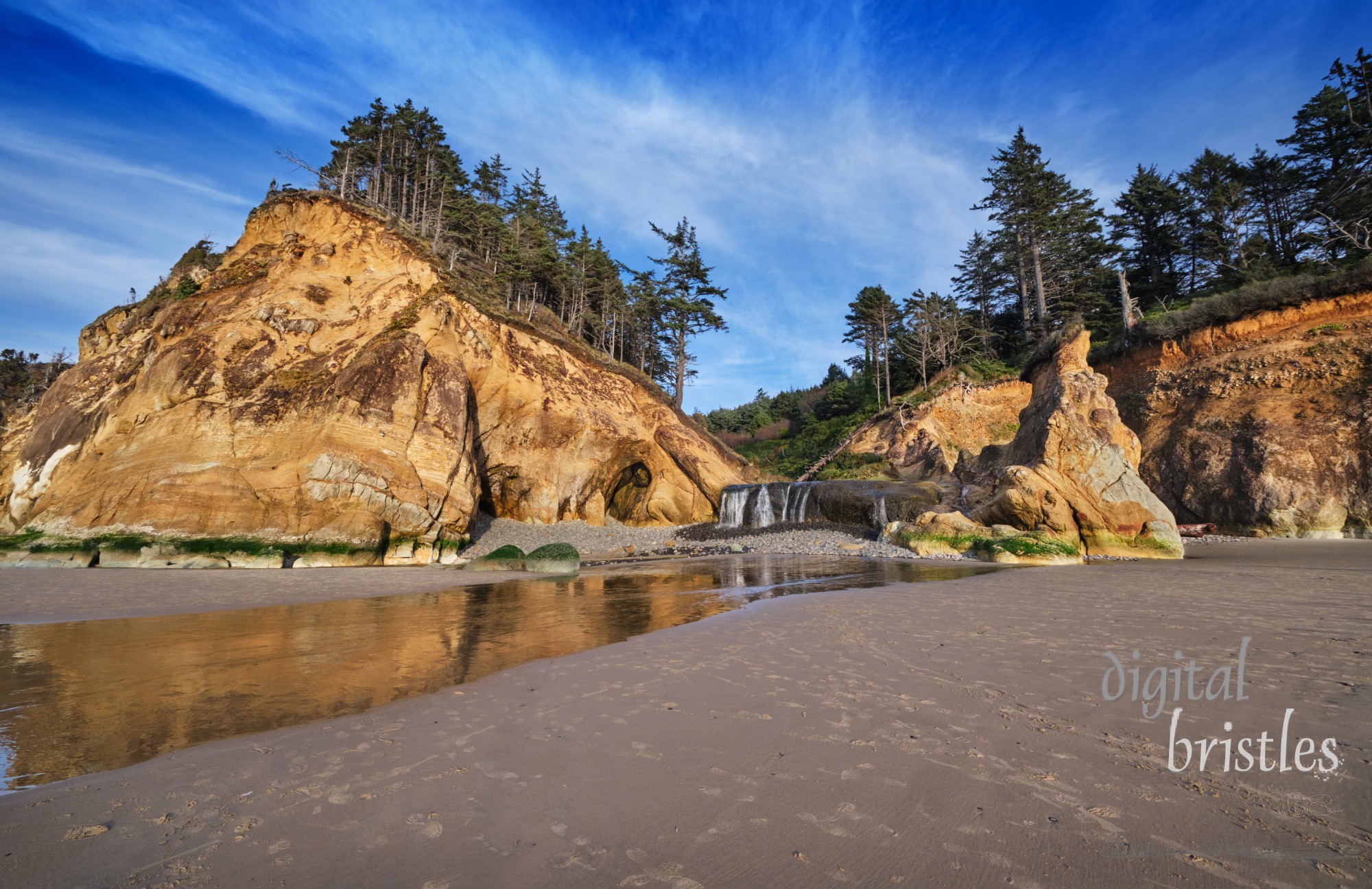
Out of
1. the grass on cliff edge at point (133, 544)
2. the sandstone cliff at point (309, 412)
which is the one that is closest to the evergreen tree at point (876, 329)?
the sandstone cliff at point (309, 412)

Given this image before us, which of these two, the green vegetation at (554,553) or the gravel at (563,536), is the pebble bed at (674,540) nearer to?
the gravel at (563,536)

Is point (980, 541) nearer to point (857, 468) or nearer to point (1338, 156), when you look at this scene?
point (857, 468)

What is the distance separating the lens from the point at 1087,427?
1641cm

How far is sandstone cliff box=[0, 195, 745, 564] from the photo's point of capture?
15.2m

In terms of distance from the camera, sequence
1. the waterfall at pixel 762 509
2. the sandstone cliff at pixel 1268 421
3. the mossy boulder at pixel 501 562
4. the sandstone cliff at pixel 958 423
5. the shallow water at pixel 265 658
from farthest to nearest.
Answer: the sandstone cliff at pixel 958 423 < the waterfall at pixel 762 509 < the sandstone cliff at pixel 1268 421 < the mossy boulder at pixel 501 562 < the shallow water at pixel 265 658

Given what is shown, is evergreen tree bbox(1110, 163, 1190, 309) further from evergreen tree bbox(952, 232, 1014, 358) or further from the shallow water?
the shallow water

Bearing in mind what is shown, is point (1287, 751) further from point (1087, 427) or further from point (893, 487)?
point (893, 487)

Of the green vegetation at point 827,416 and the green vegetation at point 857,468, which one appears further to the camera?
the green vegetation at point 827,416

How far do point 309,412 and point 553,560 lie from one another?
30.3 ft

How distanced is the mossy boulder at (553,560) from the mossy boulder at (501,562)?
0.34 m

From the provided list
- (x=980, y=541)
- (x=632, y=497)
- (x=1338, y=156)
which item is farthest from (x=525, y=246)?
(x=1338, y=156)

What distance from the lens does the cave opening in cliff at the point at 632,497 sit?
95.0 feet

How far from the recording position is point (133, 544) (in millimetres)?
13922

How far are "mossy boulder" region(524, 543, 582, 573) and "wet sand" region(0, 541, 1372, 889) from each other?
392 inches
